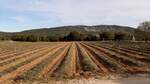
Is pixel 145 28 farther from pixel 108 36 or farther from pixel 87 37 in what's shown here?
pixel 87 37

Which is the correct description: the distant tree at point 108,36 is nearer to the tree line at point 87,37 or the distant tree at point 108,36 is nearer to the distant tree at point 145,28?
the tree line at point 87,37

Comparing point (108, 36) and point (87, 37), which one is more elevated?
point (108, 36)

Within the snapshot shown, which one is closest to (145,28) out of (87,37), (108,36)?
(108,36)

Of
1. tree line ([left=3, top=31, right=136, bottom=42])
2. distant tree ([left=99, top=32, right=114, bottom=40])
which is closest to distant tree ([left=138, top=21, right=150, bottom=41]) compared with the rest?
tree line ([left=3, top=31, right=136, bottom=42])

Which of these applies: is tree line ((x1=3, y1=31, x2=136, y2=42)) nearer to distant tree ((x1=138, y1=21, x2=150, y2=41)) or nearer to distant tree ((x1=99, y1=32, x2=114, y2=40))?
distant tree ((x1=99, y1=32, x2=114, y2=40))

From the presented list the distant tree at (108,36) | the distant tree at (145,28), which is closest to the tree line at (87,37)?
the distant tree at (108,36)

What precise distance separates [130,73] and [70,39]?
138626 mm

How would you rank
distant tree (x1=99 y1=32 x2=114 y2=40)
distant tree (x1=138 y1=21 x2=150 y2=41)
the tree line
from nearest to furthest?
distant tree (x1=138 y1=21 x2=150 y2=41)
the tree line
distant tree (x1=99 y1=32 x2=114 y2=40)

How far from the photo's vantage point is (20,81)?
15914 millimetres

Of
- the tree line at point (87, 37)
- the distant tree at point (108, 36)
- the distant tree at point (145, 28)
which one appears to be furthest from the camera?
the distant tree at point (108, 36)

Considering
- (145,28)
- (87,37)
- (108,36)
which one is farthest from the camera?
(87,37)

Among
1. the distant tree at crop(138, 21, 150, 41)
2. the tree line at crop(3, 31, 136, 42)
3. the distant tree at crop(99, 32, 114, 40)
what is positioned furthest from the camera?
the distant tree at crop(99, 32, 114, 40)

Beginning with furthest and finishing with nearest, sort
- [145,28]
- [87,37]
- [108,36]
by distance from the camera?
[87,37], [108,36], [145,28]

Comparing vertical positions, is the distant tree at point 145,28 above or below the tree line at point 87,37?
above
